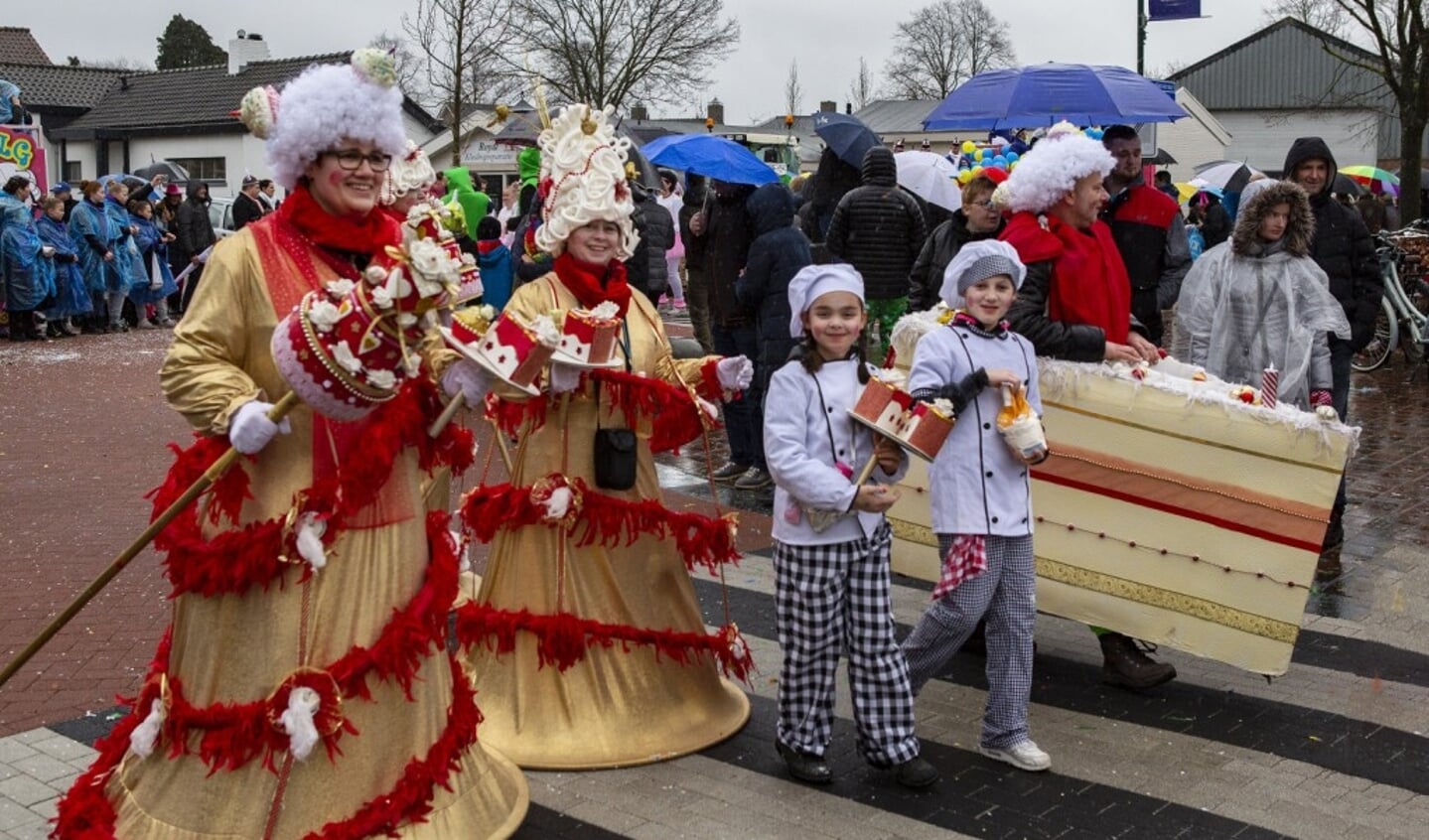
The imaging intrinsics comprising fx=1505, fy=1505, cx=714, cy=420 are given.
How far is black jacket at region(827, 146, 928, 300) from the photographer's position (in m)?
10.4

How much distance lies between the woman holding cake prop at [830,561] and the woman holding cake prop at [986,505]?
27cm

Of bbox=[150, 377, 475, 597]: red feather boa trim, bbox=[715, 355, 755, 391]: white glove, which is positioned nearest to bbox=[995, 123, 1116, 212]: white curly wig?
bbox=[715, 355, 755, 391]: white glove

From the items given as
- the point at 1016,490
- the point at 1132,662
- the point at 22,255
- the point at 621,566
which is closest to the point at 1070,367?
the point at 1016,490

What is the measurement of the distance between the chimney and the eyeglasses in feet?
148

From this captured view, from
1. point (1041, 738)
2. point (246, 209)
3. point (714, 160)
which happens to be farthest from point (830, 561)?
point (246, 209)

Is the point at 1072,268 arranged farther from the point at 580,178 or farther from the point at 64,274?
the point at 64,274

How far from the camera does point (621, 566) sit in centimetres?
532

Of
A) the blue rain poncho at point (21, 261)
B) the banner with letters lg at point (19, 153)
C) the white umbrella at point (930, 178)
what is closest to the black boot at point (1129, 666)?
the white umbrella at point (930, 178)

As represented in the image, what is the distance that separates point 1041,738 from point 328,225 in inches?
124

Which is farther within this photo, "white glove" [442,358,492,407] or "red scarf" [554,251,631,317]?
"red scarf" [554,251,631,317]

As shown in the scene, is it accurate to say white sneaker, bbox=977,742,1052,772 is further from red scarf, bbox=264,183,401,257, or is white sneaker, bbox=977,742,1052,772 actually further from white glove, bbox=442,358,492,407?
red scarf, bbox=264,183,401,257

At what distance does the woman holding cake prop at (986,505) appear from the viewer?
5105mm

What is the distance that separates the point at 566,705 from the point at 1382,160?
5790 cm

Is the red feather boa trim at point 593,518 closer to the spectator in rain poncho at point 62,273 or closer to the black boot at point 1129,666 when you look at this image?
the black boot at point 1129,666
